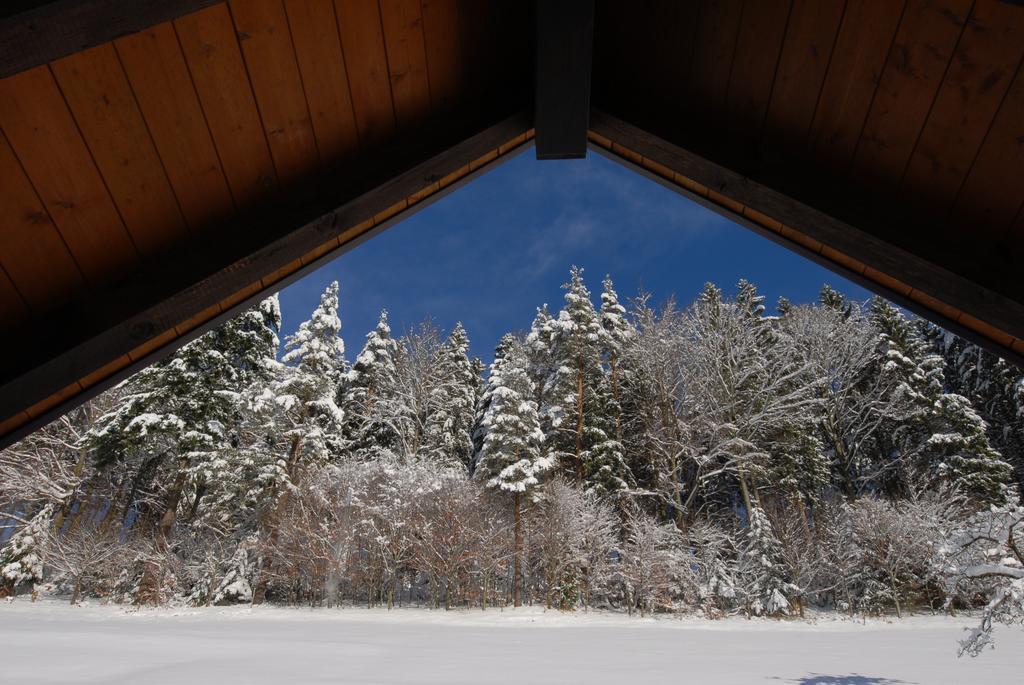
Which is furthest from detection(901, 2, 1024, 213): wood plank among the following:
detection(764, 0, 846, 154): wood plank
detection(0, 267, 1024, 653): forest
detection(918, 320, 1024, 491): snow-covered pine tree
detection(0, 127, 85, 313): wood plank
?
detection(918, 320, 1024, 491): snow-covered pine tree

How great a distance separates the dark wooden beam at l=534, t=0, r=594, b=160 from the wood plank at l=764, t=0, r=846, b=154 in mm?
795

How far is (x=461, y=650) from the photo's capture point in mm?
7137

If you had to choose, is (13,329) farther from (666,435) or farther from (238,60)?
(666,435)

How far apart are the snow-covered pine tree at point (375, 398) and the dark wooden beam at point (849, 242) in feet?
57.1

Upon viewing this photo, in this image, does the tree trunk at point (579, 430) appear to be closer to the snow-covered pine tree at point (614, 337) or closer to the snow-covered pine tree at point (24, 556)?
the snow-covered pine tree at point (614, 337)

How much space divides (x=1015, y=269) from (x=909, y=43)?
98 centimetres

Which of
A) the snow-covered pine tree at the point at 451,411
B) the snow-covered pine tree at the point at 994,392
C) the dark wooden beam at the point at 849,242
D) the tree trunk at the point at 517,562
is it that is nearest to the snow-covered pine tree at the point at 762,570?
the tree trunk at the point at 517,562

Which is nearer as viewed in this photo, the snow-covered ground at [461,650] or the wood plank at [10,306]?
the wood plank at [10,306]

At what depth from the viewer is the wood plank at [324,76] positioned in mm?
1917

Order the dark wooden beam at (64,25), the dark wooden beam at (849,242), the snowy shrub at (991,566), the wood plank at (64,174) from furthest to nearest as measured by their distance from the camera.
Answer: the snowy shrub at (991,566) < the dark wooden beam at (849,242) < the wood plank at (64,174) < the dark wooden beam at (64,25)

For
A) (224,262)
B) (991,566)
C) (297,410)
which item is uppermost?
(297,410)

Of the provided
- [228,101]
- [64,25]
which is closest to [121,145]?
[228,101]

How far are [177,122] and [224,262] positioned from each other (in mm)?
530

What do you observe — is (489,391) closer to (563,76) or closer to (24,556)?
(24,556)
